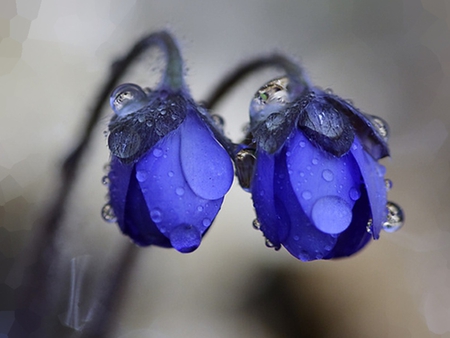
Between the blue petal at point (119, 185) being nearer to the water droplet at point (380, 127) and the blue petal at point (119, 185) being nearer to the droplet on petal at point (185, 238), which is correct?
the droplet on petal at point (185, 238)

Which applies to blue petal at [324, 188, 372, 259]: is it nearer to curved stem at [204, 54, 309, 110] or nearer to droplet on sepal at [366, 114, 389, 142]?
droplet on sepal at [366, 114, 389, 142]

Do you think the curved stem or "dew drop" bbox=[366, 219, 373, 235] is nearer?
"dew drop" bbox=[366, 219, 373, 235]

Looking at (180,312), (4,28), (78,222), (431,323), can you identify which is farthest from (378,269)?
(4,28)

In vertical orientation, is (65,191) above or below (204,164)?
below

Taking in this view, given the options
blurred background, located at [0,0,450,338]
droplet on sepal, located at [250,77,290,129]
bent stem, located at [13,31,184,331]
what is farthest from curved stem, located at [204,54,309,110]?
blurred background, located at [0,0,450,338]

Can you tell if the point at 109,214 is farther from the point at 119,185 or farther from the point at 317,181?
the point at 317,181

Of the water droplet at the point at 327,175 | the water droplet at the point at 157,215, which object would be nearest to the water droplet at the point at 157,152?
the water droplet at the point at 157,215

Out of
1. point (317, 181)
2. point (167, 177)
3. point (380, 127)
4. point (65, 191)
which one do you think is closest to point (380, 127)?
point (380, 127)

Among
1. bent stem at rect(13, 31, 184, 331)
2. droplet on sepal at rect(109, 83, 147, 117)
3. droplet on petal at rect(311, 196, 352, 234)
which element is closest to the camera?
droplet on petal at rect(311, 196, 352, 234)
